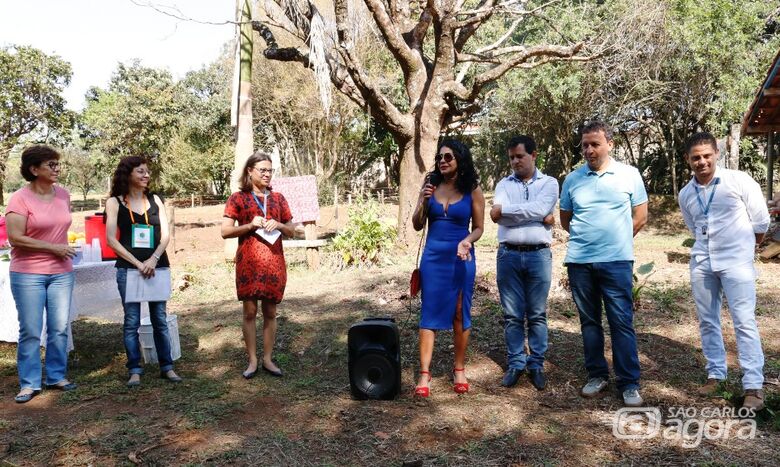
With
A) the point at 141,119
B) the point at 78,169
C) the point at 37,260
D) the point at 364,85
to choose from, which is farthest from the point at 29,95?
the point at 37,260

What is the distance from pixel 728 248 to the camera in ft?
12.4

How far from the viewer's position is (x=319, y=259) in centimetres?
990

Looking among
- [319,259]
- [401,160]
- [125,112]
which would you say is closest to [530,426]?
[319,259]

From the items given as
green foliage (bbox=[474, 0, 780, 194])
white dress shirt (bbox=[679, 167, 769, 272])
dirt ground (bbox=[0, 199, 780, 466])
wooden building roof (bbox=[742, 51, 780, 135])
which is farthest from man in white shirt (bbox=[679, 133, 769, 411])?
green foliage (bbox=[474, 0, 780, 194])

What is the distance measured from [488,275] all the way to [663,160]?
56.6 ft

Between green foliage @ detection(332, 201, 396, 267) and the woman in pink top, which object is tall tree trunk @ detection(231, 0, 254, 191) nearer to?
green foliage @ detection(332, 201, 396, 267)

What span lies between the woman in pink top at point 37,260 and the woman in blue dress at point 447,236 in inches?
106

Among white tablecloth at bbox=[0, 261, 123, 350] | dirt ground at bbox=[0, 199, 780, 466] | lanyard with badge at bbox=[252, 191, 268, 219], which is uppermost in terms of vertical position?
lanyard with badge at bbox=[252, 191, 268, 219]

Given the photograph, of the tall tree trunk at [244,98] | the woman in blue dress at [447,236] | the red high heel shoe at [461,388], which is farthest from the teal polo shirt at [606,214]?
the tall tree trunk at [244,98]

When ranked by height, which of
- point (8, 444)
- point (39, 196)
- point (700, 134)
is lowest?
point (8, 444)

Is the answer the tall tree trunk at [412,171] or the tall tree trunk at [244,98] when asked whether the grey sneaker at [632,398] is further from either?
the tall tree trunk at [244,98]

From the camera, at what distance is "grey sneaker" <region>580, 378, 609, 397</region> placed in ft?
13.4

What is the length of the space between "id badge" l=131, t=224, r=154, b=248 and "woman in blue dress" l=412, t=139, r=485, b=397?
82.8 inches

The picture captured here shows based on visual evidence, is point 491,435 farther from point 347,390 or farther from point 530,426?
point 347,390
